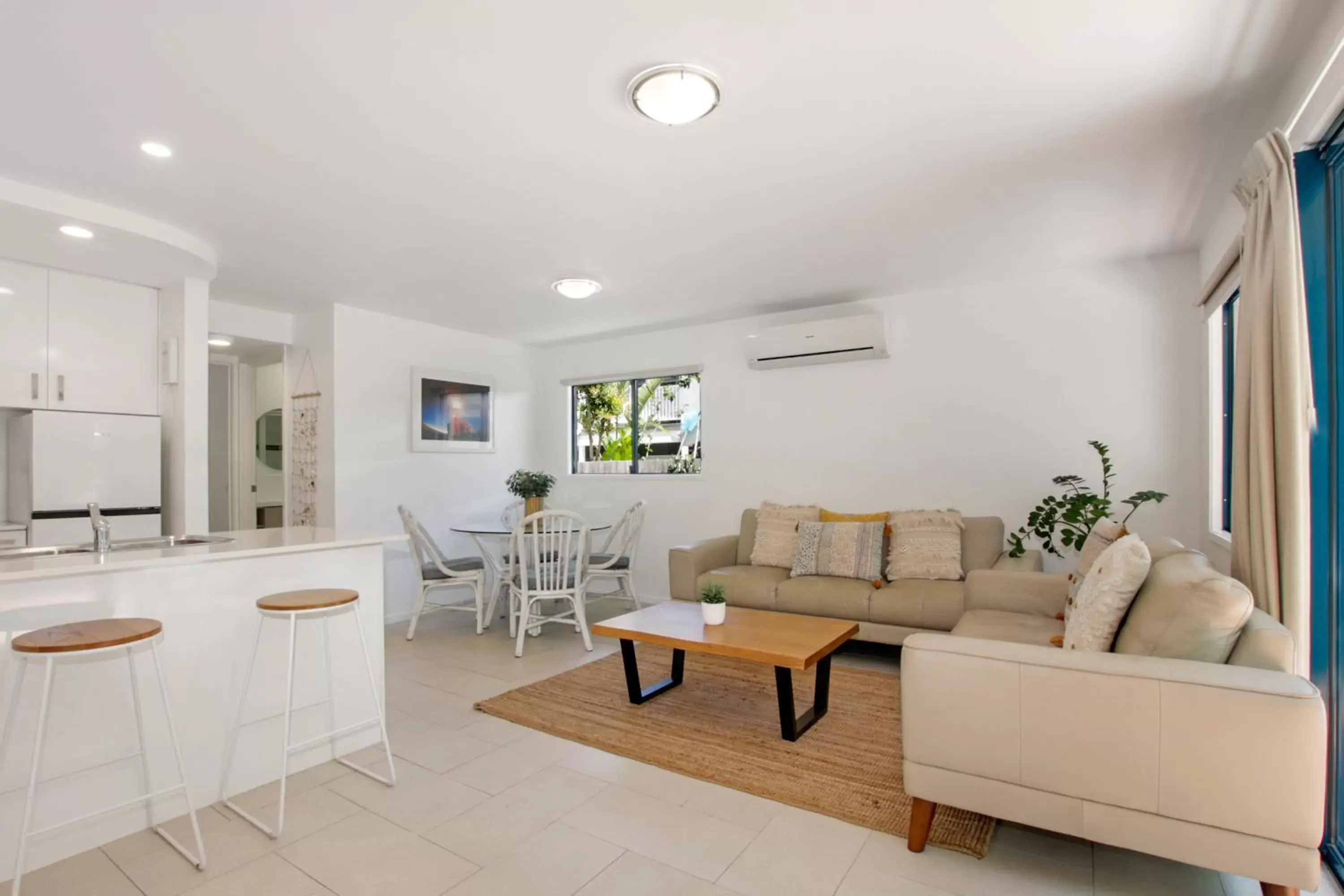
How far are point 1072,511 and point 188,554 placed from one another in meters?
4.14

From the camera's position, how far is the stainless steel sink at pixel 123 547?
234cm

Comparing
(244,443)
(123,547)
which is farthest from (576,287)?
(244,443)

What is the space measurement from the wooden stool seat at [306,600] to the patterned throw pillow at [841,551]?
2.85 m

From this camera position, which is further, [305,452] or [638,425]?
[638,425]

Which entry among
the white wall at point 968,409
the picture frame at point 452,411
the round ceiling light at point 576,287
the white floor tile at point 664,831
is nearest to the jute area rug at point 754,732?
the white floor tile at point 664,831

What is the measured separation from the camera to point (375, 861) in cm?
203

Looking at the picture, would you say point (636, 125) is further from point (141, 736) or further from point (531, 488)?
point (531, 488)

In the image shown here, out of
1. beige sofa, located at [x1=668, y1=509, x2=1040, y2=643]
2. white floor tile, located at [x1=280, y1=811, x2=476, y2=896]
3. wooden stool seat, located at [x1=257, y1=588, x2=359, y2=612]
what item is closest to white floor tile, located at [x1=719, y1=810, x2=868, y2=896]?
white floor tile, located at [x1=280, y1=811, x2=476, y2=896]

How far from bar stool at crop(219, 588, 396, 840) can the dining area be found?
1.21 metres

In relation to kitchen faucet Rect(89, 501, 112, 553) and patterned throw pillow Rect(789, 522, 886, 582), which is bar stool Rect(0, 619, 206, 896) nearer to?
kitchen faucet Rect(89, 501, 112, 553)

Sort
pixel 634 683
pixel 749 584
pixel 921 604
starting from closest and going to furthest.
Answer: pixel 634 683 → pixel 921 604 → pixel 749 584

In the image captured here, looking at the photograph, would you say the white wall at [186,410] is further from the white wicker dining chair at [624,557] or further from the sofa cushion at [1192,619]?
the sofa cushion at [1192,619]

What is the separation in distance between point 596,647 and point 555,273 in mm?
2428

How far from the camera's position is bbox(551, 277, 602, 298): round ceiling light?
4066 mm
